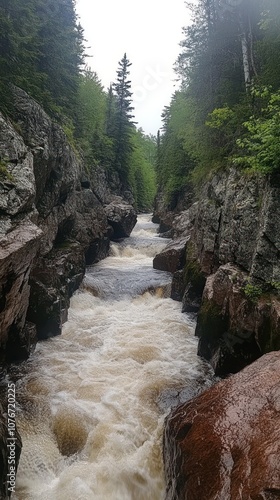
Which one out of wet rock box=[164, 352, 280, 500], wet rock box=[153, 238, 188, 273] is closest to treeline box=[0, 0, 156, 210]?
wet rock box=[153, 238, 188, 273]

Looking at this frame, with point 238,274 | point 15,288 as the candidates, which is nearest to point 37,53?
point 15,288

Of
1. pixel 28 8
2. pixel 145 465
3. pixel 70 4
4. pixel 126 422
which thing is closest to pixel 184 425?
pixel 145 465

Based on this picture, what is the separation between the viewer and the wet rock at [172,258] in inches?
680

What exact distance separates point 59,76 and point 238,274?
1629cm

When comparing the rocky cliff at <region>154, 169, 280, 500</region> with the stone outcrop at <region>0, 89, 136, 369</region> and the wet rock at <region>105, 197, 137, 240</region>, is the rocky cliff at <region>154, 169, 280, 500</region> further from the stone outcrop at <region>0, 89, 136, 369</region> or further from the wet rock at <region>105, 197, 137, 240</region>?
the wet rock at <region>105, 197, 137, 240</region>

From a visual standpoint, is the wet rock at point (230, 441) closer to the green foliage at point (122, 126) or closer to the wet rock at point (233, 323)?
the wet rock at point (233, 323)

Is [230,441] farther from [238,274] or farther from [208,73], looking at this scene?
[208,73]

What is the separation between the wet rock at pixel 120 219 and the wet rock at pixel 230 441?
68.0ft

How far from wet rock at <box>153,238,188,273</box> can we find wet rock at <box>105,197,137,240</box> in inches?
318

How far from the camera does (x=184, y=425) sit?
4902 mm

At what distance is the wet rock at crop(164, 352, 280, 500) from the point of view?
11.2ft

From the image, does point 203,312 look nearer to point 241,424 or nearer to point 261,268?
point 261,268

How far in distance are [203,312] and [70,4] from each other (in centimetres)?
2613

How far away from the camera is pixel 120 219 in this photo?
84.0 feet
